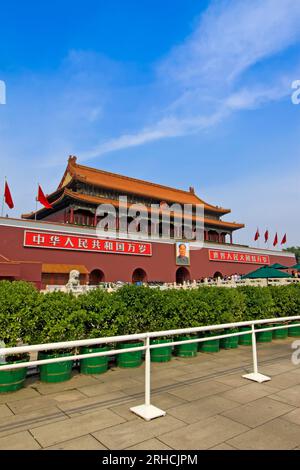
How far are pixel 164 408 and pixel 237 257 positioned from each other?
87.3ft

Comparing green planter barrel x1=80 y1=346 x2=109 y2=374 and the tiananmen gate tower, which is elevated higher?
the tiananmen gate tower

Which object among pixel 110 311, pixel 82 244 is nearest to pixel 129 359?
pixel 110 311

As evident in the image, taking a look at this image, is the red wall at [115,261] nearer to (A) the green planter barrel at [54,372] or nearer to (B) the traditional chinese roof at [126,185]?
(B) the traditional chinese roof at [126,185]

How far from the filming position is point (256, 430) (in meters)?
2.56

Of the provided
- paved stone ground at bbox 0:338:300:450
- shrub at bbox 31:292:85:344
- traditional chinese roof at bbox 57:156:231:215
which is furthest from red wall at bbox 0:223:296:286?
paved stone ground at bbox 0:338:300:450

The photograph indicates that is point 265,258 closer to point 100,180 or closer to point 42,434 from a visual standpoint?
point 100,180

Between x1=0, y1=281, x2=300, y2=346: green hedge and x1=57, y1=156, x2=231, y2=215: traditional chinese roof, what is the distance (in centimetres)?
1719

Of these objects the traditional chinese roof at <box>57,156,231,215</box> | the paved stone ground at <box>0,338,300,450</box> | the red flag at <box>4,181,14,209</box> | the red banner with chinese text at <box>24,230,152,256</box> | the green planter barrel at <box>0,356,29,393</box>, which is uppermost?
the traditional chinese roof at <box>57,156,231,215</box>

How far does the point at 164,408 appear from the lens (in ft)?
10.0

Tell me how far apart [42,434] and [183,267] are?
2186 cm

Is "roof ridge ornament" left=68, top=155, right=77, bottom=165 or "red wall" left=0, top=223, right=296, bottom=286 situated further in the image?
"roof ridge ornament" left=68, top=155, right=77, bottom=165

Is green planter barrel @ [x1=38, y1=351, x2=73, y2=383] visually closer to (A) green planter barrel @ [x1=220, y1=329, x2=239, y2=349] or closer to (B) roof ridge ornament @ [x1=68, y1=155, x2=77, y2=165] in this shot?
(A) green planter barrel @ [x1=220, y1=329, x2=239, y2=349]

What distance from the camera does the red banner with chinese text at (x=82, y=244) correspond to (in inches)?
652

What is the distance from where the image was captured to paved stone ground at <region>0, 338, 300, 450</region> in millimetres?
2369
